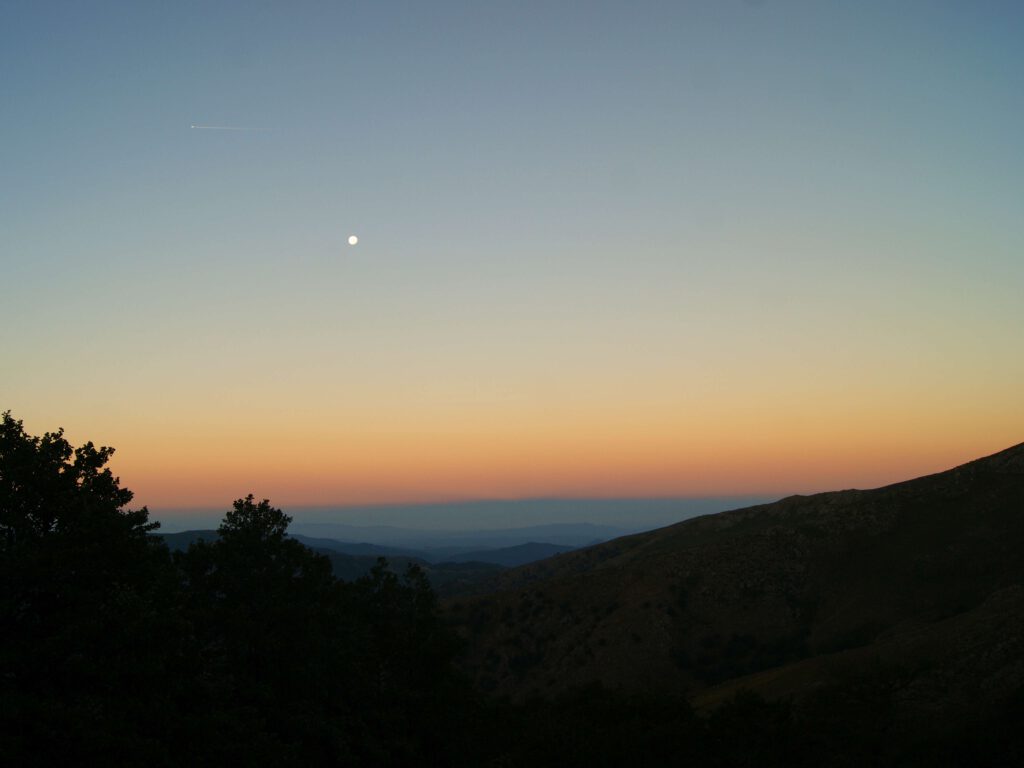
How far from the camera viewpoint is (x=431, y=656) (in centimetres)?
3544

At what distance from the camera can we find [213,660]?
24.2 metres

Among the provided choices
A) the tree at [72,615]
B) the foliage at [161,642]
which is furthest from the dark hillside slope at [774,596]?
the tree at [72,615]

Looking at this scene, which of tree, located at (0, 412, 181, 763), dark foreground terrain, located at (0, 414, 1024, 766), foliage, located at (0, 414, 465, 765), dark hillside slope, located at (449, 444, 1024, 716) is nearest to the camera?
tree, located at (0, 412, 181, 763)

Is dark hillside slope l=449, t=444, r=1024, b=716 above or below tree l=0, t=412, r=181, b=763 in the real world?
below

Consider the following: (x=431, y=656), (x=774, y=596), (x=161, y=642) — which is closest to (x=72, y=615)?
(x=161, y=642)

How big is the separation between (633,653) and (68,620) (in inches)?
1925

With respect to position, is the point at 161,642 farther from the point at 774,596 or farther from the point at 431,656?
the point at 774,596

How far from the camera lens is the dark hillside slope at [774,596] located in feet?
178

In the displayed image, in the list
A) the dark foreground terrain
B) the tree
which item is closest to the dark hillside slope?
the dark foreground terrain

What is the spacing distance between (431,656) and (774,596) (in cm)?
3910

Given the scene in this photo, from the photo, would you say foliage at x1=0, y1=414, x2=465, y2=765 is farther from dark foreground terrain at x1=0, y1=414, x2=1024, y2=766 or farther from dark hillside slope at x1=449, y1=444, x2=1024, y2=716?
dark hillside slope at x1=449, y1=444, x2=1024, y2=716

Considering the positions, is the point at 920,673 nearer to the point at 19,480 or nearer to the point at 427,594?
the point at 427,594

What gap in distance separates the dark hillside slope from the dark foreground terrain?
0.93 feet

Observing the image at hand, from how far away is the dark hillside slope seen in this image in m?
54.4
